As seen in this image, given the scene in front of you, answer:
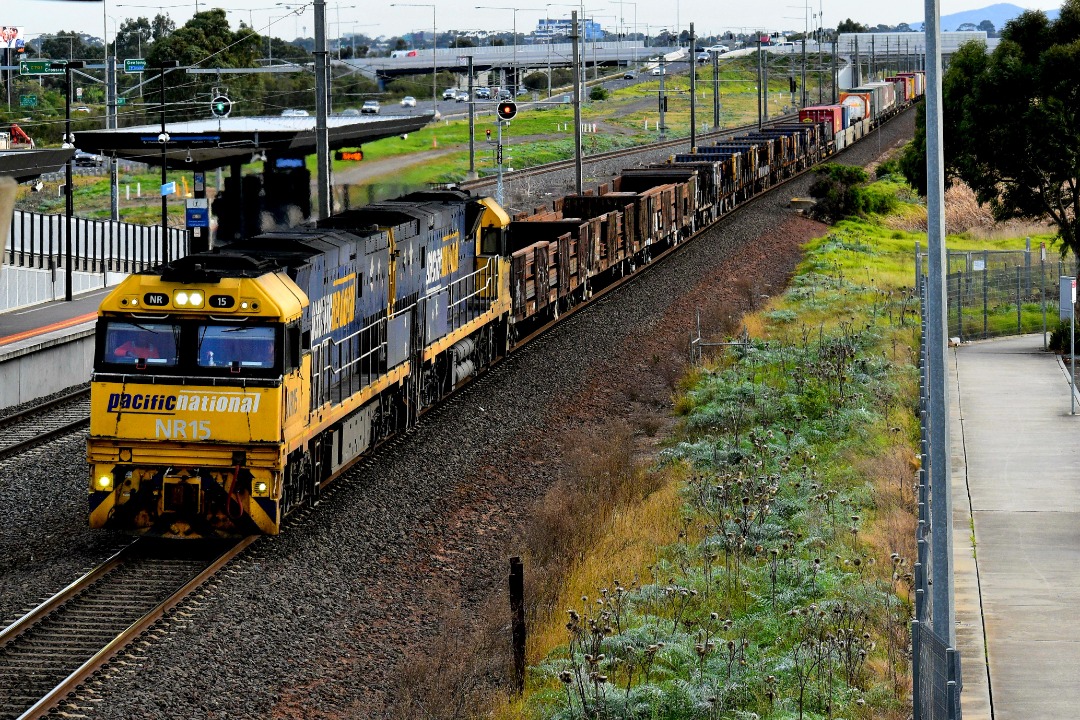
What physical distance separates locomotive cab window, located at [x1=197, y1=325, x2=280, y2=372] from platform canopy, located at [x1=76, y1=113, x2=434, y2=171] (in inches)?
891

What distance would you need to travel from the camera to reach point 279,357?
57.8 feet

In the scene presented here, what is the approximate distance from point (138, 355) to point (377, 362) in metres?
5.24

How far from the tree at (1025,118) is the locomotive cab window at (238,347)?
77.9 feet

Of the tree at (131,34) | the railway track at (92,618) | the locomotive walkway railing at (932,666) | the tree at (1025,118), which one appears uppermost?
the tree at (131,34)

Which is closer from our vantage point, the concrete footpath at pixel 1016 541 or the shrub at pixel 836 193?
the concrete footpath at pixel 1016 541

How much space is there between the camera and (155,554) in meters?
17.9

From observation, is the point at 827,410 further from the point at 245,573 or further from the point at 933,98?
the point at 933,98

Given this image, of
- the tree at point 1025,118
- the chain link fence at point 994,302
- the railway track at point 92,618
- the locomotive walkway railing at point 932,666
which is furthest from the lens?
the chain link fence at point 994,302

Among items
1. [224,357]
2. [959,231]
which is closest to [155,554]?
[224,357]

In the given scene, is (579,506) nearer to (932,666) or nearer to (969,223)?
(932,666)

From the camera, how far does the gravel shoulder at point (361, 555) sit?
13914mm

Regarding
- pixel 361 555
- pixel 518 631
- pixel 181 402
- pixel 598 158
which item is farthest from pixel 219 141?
pixel 598 158

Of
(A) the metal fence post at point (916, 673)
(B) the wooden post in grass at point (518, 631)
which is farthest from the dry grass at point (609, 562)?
(A) the metal fence post at point (916, 673)

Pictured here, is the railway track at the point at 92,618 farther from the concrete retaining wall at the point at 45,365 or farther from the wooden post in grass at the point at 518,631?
the concrete retaining wall at the point at 45,365
